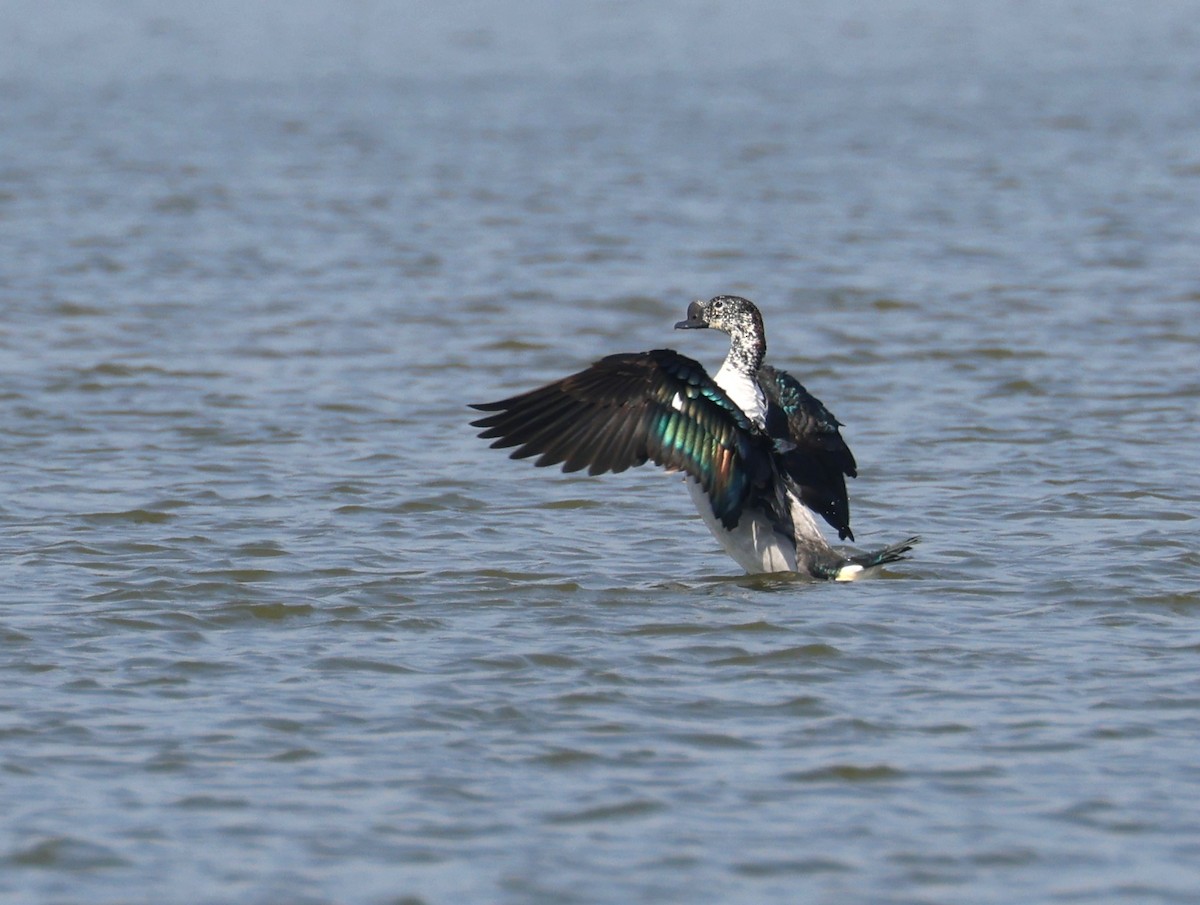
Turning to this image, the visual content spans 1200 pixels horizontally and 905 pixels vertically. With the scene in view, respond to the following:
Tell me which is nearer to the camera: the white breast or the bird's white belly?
the bird's white belly

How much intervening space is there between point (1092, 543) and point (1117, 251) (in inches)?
307

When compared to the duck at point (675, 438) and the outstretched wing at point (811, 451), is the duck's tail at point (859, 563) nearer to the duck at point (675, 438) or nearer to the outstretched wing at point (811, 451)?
the duck at point (675, 438)

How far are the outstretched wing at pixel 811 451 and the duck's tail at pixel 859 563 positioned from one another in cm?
24

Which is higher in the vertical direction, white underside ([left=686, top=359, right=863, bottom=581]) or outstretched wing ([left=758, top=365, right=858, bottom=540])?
outstretched wing ([left=758, top=365, right=858, bottom=540])

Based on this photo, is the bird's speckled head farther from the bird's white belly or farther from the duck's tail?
the duck's tail

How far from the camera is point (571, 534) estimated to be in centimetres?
864

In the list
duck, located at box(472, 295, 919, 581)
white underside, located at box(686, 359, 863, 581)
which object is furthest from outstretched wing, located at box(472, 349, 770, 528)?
white underside, located at box(686, 359, 863, 581)

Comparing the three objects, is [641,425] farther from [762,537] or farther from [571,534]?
[571,534]

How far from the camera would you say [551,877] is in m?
4.82

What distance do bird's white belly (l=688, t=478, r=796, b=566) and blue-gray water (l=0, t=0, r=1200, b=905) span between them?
0.11 m

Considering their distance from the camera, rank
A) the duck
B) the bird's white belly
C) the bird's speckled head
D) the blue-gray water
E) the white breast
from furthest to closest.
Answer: the bird's speckled head < the white breast < the bird's white belly < the duck < the blue-gray water

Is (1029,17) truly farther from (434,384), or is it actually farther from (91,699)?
(91,699)

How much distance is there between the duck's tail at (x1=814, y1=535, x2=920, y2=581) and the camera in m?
7.50

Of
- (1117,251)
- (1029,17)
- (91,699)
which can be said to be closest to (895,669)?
(91,699)
